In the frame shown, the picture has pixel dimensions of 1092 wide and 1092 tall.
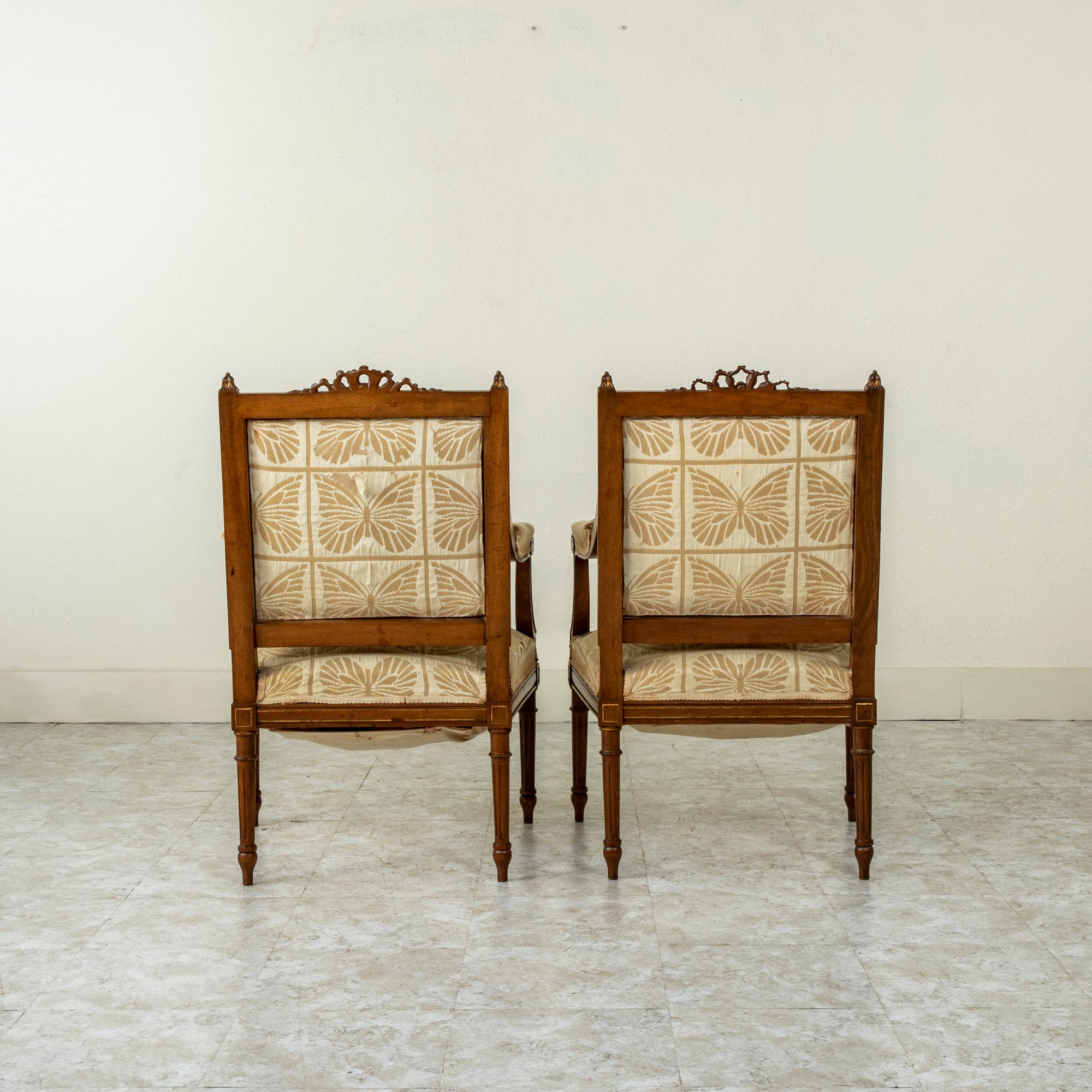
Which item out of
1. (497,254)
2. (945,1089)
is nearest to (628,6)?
(497,254)

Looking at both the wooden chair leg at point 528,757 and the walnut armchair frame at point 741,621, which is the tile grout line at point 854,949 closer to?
the walnut armchair frame at point 741,621

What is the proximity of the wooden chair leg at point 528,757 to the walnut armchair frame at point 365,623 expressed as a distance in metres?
0.28

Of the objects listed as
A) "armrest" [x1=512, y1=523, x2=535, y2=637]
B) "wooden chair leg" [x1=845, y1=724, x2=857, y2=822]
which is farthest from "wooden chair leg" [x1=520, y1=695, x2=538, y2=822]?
"wooden chair leg" [x1=845, y1=724, x2=857, y2=822]

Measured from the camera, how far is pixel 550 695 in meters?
3.79

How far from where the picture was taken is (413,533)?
7.55 feet

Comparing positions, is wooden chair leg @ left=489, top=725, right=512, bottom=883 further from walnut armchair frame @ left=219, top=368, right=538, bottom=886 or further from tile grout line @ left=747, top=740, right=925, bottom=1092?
tile grout line @ left=747, top=740, right=925, bottom=1092

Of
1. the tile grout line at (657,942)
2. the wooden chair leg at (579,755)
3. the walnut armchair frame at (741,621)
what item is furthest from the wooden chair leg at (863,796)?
the wooden chair leg at (579,755)

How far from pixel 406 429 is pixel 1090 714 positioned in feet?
8.36

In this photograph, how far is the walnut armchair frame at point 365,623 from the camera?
227 centimetres

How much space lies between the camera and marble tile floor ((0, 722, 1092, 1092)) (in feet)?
Answer: 5.69

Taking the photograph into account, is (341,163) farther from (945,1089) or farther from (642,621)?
(945,1089)

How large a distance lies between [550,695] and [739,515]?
162 cm

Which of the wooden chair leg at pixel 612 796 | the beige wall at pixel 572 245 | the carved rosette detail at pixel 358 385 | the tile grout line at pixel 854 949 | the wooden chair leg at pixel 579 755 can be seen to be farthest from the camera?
the beige wall at pixel 572 245

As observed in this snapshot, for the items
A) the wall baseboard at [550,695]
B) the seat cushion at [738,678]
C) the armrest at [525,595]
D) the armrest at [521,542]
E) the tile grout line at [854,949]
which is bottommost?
the tile grout line at [854,949]
